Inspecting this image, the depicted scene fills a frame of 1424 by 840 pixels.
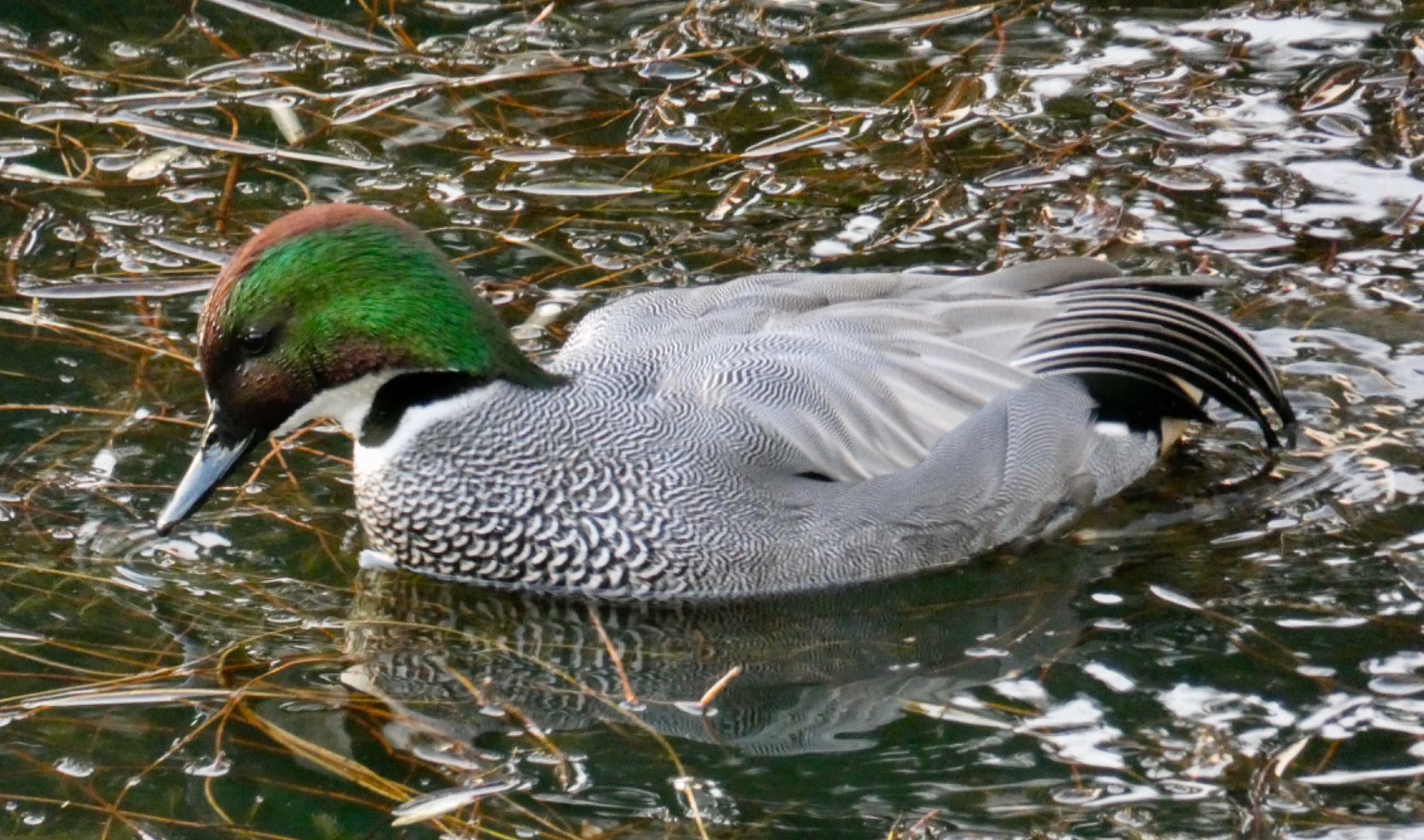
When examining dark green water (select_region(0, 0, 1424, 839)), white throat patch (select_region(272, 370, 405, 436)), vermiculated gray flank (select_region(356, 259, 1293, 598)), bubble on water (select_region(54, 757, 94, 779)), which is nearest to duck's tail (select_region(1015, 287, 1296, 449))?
vermiculated gray flank (select_region(356, 259, 1293, 598))

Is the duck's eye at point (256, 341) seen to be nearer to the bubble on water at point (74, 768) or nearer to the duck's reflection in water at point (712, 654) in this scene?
the duck's reflection in water at point (712, 654)

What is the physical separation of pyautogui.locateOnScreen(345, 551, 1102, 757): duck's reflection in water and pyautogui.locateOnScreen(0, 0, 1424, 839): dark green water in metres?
0.02

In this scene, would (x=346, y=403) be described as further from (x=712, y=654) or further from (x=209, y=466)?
(x=712, y=654)

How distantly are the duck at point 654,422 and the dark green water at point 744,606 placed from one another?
6.6 inches

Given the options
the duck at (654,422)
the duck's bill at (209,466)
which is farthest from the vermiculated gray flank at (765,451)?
the duck's bill at (209,466)

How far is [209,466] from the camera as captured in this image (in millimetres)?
5824

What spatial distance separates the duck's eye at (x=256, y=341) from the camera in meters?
5.62

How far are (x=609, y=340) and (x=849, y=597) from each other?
1081 mm

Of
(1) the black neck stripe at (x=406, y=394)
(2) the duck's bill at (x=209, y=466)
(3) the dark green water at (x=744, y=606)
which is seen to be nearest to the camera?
(3) the dark green water at (x=744, y=606)

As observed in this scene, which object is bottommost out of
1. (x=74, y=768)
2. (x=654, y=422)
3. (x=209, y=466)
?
(x=74, y=768)

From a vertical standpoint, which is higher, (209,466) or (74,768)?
(209,466)

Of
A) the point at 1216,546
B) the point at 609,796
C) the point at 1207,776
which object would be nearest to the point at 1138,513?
the point at 1216,546

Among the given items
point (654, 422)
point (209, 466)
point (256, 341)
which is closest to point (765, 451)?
point (654, 422)

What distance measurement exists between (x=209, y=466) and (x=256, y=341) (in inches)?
16.9
